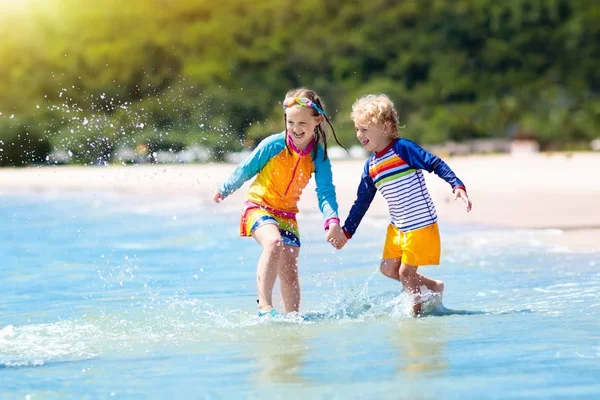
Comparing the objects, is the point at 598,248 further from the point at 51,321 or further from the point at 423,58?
the point at 423,58

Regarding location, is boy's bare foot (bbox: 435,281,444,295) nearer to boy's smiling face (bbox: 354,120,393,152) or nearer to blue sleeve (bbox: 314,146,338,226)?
blue sleeve (bbox: 314,146,338,226)

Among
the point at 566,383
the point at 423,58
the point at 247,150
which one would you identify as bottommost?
the point at 566,383

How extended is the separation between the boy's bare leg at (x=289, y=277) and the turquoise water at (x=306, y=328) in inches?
5.9

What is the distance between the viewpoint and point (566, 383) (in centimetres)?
413

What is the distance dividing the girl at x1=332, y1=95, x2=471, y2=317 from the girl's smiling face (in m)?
0.24

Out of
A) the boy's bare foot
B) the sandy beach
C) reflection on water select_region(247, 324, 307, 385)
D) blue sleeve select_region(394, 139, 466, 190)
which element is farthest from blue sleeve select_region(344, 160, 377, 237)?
the sandy beach

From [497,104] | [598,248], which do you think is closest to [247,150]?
[497,104]

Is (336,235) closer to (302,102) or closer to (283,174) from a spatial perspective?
(283,174)

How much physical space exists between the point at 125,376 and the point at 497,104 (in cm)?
5189

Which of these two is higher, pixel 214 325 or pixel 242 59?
pixel 242 59

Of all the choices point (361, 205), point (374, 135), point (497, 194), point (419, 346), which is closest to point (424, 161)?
point (374, 135)

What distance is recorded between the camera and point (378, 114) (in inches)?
231

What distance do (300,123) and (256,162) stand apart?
357mm

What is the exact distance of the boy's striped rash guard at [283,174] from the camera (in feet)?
19.6
